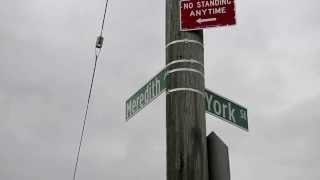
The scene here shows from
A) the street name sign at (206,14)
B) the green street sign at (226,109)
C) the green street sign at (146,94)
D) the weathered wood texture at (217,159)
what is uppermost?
the street name sign at (206,14)

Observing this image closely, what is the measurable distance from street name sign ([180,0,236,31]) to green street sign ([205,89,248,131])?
2.03 feet

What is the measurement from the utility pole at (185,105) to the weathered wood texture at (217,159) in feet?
0.35

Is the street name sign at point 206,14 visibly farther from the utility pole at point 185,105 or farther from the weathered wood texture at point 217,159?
the weathered wood texture at point 217,159

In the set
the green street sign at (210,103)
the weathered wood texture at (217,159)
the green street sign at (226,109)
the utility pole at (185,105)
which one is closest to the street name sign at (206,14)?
the utility pole at (185,105)

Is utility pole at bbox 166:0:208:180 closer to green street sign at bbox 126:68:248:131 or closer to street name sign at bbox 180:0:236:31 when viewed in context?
street name sign at bbox 180:0:236:31

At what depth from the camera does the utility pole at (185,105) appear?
4.61m

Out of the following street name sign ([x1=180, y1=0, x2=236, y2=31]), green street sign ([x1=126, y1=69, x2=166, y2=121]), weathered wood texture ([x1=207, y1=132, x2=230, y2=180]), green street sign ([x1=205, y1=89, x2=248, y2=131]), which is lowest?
weathered wood texture ([x1=207, y1=132, x2=230, y2=180])

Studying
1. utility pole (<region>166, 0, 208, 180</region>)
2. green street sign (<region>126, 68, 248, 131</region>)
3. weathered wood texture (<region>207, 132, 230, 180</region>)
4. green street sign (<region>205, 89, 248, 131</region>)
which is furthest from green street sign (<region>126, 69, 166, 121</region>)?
weathered wood texture (<region>207, 132, 230, 180</region>)

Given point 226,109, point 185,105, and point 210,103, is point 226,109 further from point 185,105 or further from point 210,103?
point 185,105

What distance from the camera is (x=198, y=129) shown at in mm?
4727

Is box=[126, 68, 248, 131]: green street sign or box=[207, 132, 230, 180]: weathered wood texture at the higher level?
box=[126, 68, 248, 131]: green street sign

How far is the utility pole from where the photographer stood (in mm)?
4605

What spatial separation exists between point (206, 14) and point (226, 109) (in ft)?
2.99

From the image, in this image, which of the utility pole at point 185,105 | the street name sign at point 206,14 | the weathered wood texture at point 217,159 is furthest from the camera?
the street name sign at point 206,14
